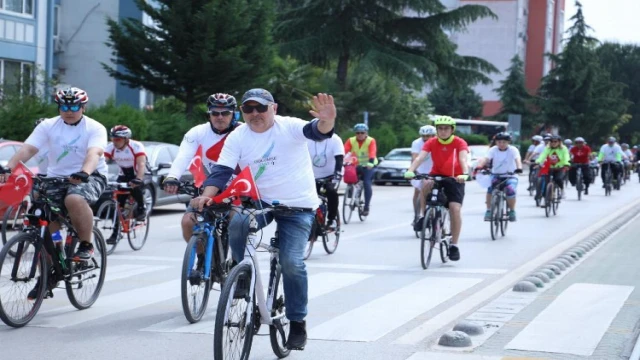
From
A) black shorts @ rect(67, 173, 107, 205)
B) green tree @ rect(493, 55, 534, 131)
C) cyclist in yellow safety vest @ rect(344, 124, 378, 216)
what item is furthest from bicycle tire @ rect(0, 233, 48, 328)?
green tree @ rect(493, 55, 534, 131)

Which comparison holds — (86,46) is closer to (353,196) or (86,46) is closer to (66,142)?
(353,196)

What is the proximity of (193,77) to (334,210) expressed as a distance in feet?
60.5

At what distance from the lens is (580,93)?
85.6 meters

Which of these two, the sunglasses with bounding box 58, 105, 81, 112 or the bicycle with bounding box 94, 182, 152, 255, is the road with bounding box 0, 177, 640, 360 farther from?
the sunglasses with bounding box 58, 105, 81, 112

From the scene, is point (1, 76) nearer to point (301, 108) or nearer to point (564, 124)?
point (301, 108)

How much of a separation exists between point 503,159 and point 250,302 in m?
Result: 12.1

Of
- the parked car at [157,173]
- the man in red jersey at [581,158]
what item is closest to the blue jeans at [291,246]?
the parked car at [157,173]

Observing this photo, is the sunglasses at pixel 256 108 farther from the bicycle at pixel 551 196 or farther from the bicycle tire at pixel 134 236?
the bicycle at pixel 551 196

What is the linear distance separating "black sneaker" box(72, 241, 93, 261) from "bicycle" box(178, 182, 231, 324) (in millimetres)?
832

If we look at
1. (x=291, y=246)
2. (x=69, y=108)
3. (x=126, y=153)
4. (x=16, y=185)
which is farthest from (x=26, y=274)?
(x=126, y=153)

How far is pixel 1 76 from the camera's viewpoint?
111 ft

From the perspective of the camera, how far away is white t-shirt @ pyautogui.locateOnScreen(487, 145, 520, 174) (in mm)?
17812

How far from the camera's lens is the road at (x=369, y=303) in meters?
7.43

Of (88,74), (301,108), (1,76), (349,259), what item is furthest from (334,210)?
(88,74)
